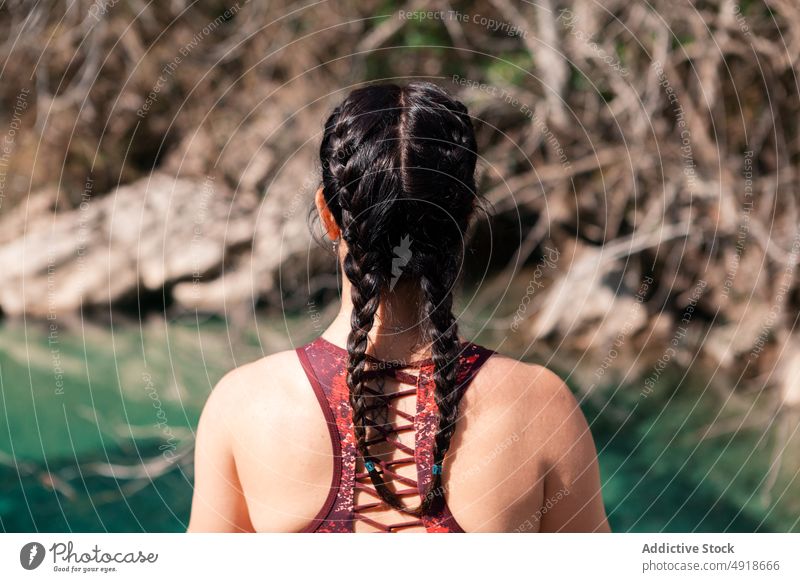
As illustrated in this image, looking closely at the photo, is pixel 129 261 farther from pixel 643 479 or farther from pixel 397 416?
pixel 397 416

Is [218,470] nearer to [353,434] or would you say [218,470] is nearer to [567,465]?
[353,434]

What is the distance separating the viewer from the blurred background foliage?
2879mm

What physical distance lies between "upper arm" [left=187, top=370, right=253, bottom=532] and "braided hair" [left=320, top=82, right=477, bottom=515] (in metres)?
0.16

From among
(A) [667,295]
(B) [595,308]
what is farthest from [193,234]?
(A) [667,295]

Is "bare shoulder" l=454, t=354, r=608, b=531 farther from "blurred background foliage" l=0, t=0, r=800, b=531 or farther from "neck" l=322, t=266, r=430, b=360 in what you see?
"blurred background foliage" l=0, t=0, r=800, b=531

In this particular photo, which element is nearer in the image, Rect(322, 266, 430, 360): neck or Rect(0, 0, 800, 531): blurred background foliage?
Rect(322, 266, 430, 360): neck

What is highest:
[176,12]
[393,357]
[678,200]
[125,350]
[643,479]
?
[176,12]

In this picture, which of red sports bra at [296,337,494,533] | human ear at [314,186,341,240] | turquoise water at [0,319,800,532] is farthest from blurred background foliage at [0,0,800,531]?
red sports bra at [296,337,494,533]

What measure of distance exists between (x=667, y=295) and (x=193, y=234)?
6.99 ft

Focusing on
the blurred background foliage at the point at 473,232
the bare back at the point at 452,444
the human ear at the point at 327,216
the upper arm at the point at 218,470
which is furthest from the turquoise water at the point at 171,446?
the human ear at the point at 327,216

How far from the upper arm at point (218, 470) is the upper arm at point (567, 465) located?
0.36 metres

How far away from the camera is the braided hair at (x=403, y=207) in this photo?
845mm
